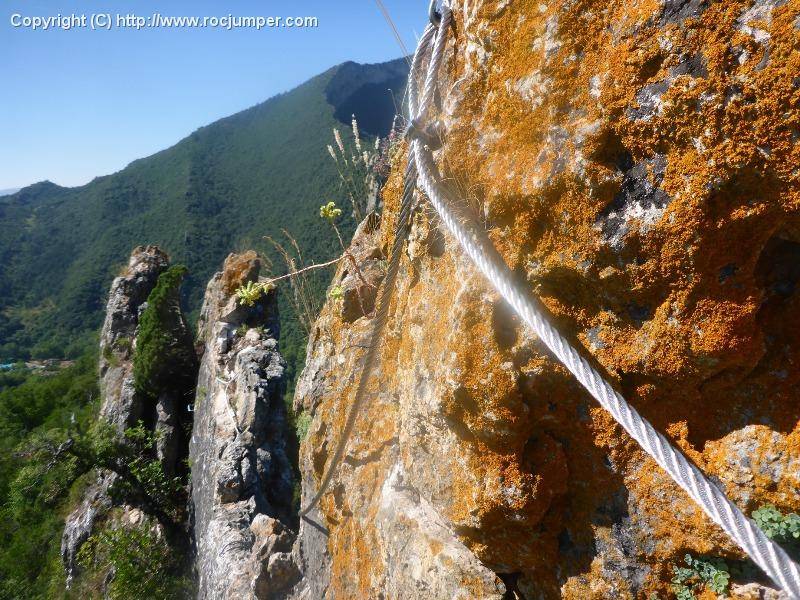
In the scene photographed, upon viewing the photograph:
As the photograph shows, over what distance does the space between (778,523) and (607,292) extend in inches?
41.6

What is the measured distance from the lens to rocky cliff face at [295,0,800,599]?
1.62 m

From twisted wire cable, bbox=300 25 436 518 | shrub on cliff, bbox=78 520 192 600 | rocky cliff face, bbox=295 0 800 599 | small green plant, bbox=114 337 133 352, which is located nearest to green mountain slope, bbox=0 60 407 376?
small green plant, bbox=114 337 133 352

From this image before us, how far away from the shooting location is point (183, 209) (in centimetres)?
7369

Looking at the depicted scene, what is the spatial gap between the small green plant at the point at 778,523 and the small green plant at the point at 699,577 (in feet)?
0.90

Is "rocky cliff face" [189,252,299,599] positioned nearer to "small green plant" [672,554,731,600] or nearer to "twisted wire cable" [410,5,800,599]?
"small green plant" [672,554,731,600]

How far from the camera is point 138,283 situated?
20.8 metres

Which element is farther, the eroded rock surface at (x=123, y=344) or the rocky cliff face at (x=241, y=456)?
the eroded rock surface at (x=123, y=344)

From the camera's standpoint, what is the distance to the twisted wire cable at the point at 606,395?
1.32 meters

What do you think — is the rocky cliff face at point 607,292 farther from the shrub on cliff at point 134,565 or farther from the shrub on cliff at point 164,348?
the shrub on cliff at point 164,348

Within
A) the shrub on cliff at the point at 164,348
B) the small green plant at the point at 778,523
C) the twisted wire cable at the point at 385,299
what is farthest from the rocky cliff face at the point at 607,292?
the shrub on cliff at the point at 164,348

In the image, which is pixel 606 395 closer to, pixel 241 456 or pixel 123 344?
pixel 241 456

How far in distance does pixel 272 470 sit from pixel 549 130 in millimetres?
11226

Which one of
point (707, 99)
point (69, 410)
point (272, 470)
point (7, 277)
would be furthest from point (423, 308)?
point (7, 277)

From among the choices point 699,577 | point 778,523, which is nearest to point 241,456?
point 699,577
